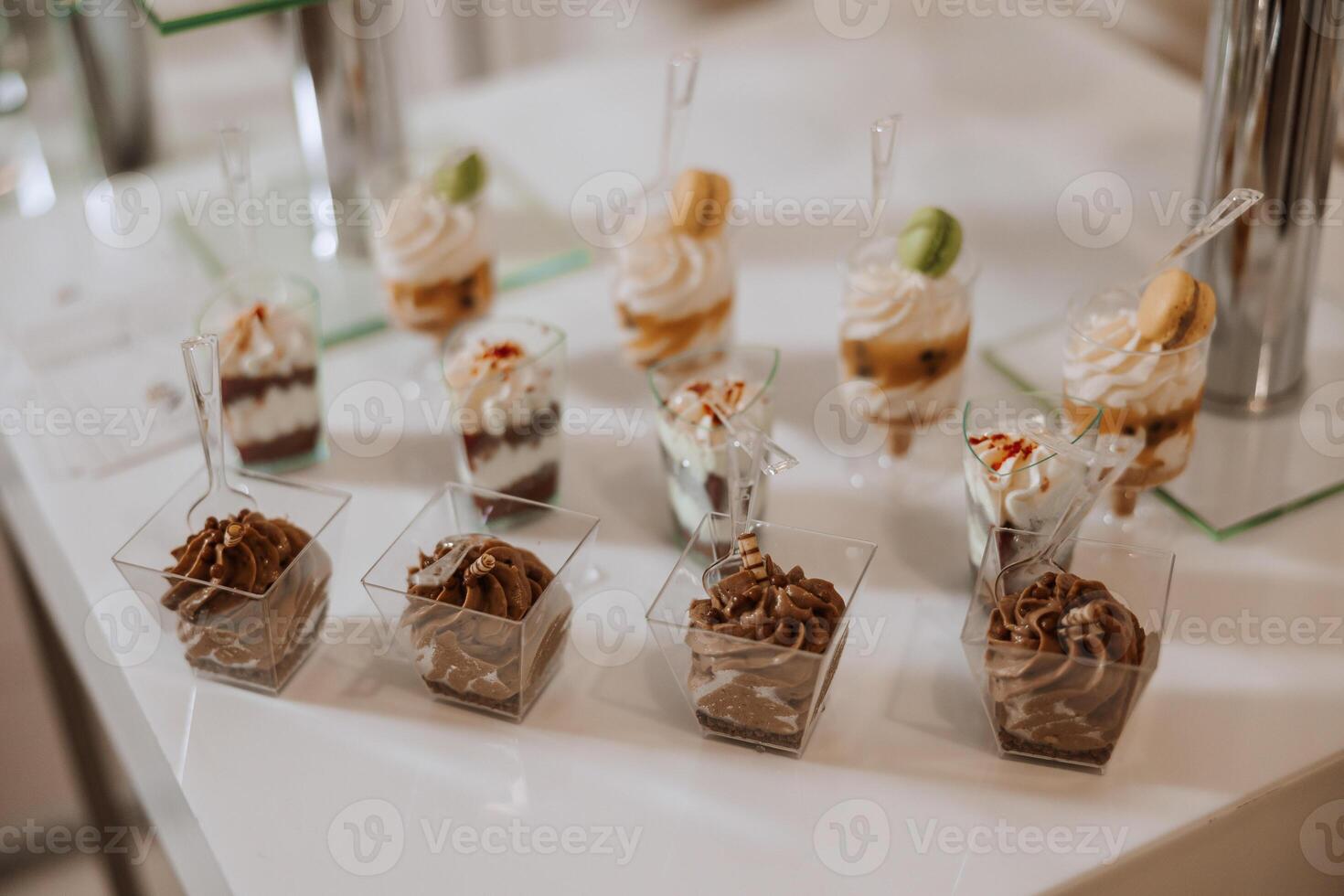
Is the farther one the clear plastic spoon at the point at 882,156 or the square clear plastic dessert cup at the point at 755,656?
the clear plastic spoon at the point at 882,156

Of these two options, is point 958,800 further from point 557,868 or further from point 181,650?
point 181,650

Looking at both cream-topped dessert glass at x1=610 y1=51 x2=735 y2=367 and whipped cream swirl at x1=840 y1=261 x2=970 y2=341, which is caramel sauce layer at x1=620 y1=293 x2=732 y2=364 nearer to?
cream-topped dessert glass at x1=610 y1=51 x2=735 y2=367

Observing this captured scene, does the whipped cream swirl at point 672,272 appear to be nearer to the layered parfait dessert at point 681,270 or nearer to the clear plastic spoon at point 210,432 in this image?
the layered parfait dessert at point 681,270

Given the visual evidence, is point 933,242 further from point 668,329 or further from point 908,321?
point 668,329

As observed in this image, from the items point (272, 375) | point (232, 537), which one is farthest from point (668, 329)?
point (232, 537)

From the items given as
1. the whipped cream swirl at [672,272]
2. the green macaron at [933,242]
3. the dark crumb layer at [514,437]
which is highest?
the green macaron at [933,242]

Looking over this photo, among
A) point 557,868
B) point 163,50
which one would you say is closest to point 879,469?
point 557,868

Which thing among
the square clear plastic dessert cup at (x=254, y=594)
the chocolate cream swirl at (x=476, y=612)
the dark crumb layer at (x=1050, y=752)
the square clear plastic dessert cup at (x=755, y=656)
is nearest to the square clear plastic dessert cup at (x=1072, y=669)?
the dark crumb layer at (x=1050, y=752)
